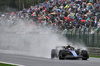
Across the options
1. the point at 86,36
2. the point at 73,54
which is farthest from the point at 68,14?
the point at 73,54

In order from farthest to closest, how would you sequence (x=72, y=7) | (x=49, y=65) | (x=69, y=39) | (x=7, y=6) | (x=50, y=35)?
(x=7, y=6), (x=72, y=7), (x=50, y=35), (x=69, y=39), (x=49, y=65)

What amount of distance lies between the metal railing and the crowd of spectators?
215cm

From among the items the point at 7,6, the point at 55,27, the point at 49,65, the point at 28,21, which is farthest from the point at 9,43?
the point at 49,65

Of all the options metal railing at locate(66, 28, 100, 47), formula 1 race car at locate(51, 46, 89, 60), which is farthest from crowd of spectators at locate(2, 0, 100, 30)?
formula 1 race car at locate(51, 46, 89, 60)

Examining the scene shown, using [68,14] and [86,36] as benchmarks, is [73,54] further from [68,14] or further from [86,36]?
[68,14]

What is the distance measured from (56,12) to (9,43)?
540 centimetres

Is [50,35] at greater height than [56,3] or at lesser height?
lesser

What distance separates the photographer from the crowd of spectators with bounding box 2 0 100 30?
79.8 ft

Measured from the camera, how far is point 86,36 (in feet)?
67.2

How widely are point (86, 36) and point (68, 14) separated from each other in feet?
22.1

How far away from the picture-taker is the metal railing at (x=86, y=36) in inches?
779

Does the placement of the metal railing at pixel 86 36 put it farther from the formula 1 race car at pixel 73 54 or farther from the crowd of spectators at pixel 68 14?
the formula 1 race car at pixel 73 54

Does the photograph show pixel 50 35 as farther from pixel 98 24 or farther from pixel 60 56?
pixel 60 56

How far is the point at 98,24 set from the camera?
873 inches
